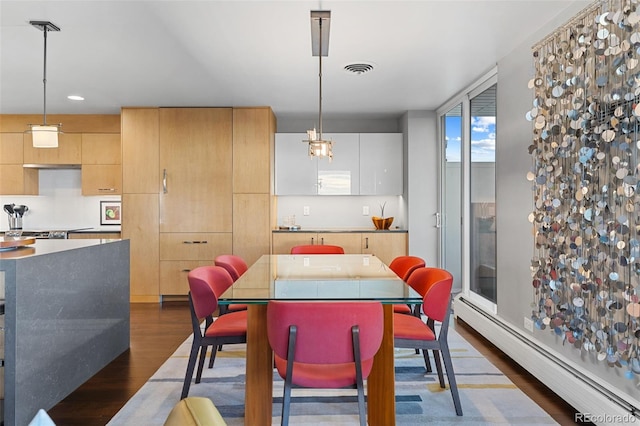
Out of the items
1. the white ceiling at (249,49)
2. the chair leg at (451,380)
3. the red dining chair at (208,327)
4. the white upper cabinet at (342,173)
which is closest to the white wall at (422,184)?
the white ceiling at (249,49)

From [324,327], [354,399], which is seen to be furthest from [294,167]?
[324,327]

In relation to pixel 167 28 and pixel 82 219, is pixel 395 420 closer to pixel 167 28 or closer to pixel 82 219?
pixel 167 28

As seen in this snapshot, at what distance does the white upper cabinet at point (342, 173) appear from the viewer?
19.6ft

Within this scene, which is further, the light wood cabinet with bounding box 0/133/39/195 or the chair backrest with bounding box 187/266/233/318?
the light wood cabinet with bounding box 0/133/39/195

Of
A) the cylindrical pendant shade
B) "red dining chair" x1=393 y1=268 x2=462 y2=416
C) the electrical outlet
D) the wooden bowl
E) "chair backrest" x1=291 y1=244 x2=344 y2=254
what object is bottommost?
the electrical outlet

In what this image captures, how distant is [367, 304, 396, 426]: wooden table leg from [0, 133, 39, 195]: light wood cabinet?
5.79 metres

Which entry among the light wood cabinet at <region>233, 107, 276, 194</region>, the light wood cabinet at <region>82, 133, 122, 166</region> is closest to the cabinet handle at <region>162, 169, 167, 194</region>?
the light wood cabinet at <region>82, 133, 122, 166</region>

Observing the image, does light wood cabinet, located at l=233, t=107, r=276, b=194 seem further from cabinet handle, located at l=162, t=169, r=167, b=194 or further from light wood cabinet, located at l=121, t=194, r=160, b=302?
light wood cabinet, located at l=121, t=194, r=160, b=302

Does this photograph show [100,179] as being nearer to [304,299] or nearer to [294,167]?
[294,167]

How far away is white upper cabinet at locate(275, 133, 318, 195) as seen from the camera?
5.91m

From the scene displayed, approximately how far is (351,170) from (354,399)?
12.3 feet

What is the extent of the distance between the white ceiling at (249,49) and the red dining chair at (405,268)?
171cm

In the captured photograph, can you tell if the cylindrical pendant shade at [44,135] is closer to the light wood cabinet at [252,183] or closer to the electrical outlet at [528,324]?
the light wood cabinet at [252,183]

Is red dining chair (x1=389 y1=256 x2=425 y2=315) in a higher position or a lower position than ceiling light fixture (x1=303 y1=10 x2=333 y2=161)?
lower
